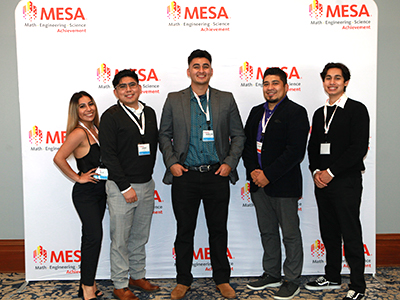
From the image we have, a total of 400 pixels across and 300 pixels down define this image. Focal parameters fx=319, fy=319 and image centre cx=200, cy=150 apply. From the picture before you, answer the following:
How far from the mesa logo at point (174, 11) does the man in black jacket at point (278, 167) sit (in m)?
1.16

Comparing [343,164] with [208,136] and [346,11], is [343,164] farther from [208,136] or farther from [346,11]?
[346,11]

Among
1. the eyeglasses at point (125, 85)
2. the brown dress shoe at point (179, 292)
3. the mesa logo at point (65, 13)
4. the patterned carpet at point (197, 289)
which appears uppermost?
the mesa logo at point (65, 13)

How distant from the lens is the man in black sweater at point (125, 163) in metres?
2.65

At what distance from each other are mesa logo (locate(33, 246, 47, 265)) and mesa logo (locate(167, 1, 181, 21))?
2.74m

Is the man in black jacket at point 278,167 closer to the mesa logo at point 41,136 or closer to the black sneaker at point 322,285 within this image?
the black sneaker at point 322,285

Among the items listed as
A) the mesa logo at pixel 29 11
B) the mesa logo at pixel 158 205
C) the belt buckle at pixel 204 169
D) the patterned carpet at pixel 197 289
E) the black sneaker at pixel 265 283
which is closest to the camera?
the belt buckle at pixel 204 169

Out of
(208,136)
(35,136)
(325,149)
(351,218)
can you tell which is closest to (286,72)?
(325,149)

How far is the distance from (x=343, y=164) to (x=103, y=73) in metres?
2.45

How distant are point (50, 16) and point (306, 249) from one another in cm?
358

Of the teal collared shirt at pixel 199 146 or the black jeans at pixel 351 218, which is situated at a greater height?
the teal collared shirt at pixel 199 146

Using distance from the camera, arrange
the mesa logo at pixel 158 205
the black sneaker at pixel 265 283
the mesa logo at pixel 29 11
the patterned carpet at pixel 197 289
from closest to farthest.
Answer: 1. the patterned carpet at pixel 197 289
2. the black sneaker at pixel 265 283
3. the mesa logo at pixel 29 11
4. the mesa logo at pixel 158 205

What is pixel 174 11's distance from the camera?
3258 millimetres

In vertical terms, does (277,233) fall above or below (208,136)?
below

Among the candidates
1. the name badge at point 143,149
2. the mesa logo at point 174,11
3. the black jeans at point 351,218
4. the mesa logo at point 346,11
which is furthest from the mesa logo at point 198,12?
the black jeans at point 351,218
